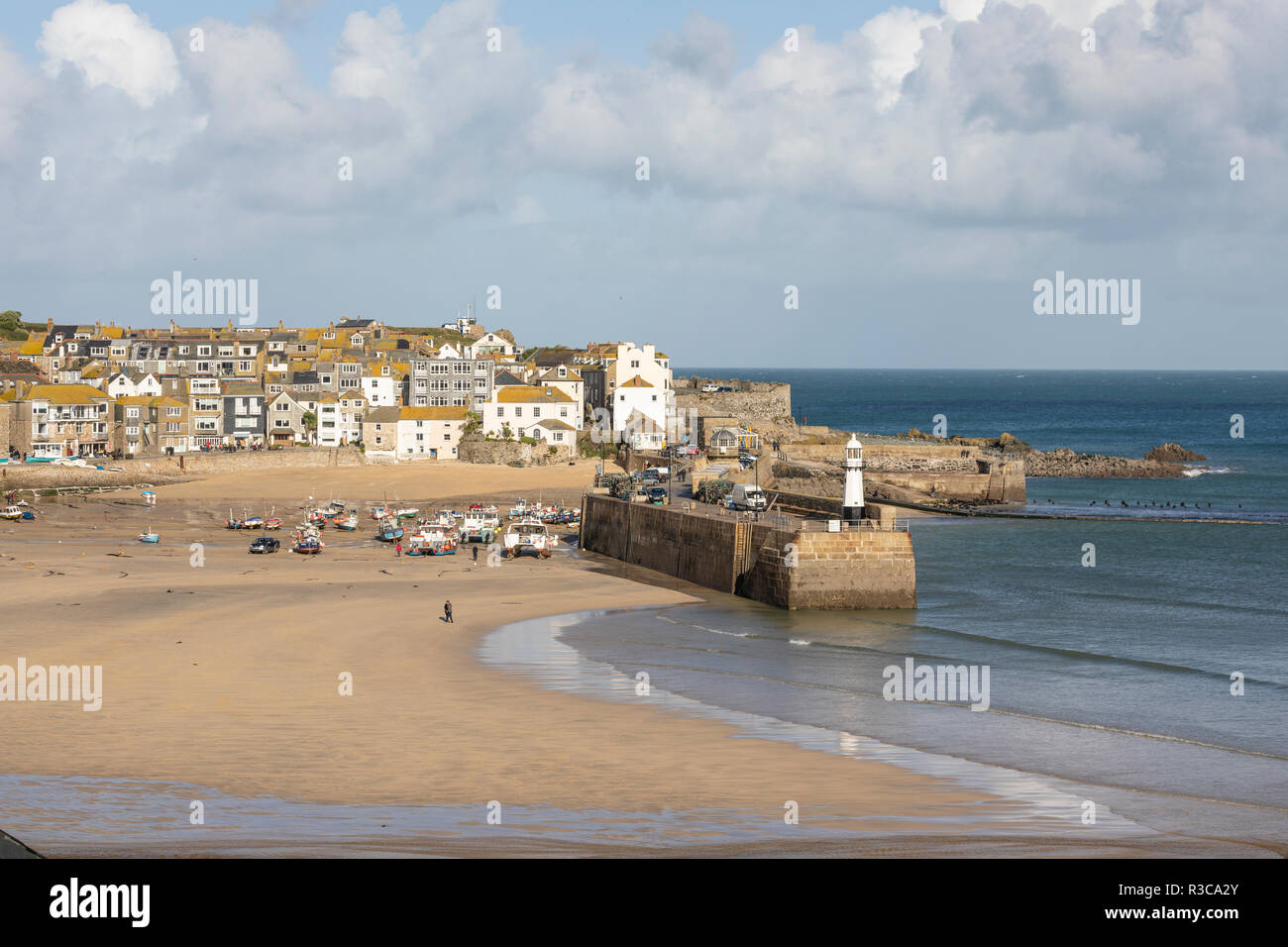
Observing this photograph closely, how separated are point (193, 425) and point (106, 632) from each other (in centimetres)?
7013

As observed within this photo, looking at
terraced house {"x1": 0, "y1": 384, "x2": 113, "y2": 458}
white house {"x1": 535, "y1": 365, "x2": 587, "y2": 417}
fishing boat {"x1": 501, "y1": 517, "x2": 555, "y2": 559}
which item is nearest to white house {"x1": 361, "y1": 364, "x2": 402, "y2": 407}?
white house {"x1": 535, "y1": 365, "x2": 587, "y2": 417}

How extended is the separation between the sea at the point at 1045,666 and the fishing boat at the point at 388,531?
21.4m

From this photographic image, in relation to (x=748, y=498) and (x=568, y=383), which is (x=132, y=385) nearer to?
(x=568, y=383)

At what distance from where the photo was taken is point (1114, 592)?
144 feet

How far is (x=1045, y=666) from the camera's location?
30672 millimetres

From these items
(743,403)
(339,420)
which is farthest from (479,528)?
(743,403)

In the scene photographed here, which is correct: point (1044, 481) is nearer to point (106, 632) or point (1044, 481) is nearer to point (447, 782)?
point (106, 632)

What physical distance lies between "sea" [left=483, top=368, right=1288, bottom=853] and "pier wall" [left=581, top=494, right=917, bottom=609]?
684mm

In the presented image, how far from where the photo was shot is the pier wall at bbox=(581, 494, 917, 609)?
3794 centimetres

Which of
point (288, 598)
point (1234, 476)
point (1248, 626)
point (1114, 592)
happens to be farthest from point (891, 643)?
point (1234, 476)

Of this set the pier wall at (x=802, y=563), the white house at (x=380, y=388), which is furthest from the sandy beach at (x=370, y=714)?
the white house at (x=380, y=388)

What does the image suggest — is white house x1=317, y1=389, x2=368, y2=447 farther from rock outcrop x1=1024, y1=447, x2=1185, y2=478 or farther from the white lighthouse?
the white lighthouse

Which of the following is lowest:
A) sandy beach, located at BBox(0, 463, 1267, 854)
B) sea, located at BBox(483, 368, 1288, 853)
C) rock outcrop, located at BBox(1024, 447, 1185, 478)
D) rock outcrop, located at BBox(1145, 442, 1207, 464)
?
sea, located at BBox(483, 368, 1288, 853)
